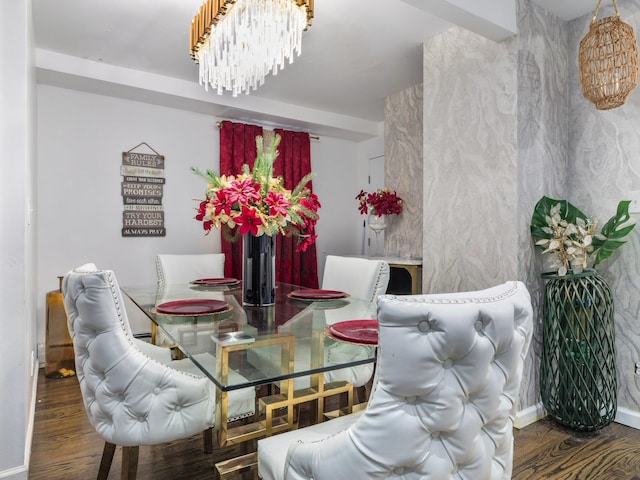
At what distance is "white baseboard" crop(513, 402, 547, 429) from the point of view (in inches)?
91.2

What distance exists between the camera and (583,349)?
2.22 m

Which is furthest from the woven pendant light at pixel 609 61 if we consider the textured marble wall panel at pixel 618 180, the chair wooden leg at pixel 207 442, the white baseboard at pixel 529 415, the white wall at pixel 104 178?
the white wall at pixel 104 178

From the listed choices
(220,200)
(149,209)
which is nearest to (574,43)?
(220,200)

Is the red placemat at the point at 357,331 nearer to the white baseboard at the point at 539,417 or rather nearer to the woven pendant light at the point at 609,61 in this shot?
the white baseboard at the point at 539,417

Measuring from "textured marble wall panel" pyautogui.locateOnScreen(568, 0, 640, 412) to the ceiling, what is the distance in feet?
2.08

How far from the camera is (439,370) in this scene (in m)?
0.80

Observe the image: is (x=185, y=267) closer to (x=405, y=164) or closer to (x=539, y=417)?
(x=405, y=164)

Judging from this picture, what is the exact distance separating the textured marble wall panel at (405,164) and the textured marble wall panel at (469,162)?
88cm

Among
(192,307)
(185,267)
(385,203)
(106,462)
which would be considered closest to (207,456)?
(106,462)

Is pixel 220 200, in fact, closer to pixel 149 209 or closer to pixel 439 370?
pixel 439 370

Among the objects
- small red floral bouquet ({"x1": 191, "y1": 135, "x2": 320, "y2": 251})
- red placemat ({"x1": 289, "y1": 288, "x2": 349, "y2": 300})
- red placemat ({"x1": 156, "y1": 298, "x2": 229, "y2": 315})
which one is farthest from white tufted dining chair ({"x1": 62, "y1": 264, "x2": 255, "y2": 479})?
red placemat ({"x1": 289, "y1": 288, "x2": 349, "y2": 300})

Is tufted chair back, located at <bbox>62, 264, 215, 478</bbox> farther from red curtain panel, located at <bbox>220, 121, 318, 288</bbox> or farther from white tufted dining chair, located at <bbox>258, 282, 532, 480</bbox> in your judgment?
red curtain panel, located at <bbox>220, 121, 318, 288</bbox>

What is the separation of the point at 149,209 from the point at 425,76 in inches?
107

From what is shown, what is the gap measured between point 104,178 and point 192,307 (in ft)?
7.75
